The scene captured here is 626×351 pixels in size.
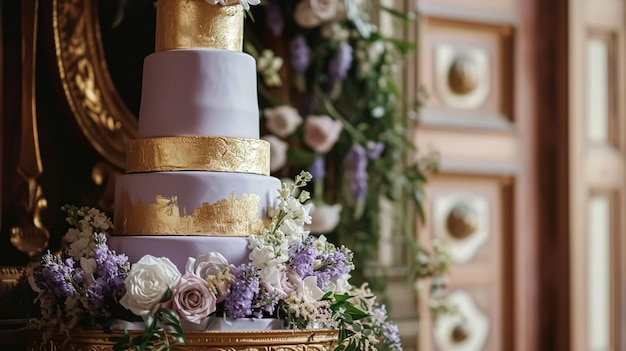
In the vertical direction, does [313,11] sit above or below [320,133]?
above

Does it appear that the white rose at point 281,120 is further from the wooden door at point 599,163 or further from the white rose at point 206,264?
the wooden door at point 599,163

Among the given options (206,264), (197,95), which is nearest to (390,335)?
(206,264)

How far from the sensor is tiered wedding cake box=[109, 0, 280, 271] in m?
1.70

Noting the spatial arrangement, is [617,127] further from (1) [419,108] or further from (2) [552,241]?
(1) [419,108]

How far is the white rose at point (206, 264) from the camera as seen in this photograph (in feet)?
5.27

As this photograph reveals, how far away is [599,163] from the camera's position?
10.00 feet

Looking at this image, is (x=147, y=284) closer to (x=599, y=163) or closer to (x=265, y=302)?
(x=265, y=302)

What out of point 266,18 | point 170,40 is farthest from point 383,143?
point 170,40

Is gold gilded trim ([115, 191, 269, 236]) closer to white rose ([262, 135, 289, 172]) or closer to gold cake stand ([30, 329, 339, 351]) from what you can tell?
gold cake stand ([30, 329, 339, 351])

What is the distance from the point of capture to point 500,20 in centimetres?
289

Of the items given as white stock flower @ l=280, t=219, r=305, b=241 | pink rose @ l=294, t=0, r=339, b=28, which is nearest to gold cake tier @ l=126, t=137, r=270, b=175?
white stock flower @ l=280, t=219, r=305, b=241

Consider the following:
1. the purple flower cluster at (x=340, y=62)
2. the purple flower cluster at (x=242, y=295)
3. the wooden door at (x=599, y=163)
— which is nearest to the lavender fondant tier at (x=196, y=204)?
the purple flower cluster at (x=242, y=295)

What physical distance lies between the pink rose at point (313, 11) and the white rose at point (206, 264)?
0.91m

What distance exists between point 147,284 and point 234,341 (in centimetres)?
16
